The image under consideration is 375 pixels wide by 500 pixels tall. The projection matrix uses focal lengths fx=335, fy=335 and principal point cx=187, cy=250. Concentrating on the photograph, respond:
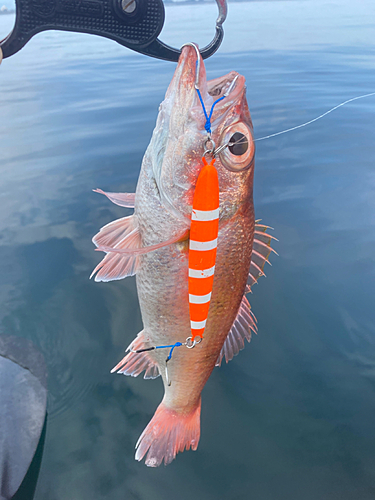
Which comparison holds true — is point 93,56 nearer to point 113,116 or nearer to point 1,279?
point 113,116

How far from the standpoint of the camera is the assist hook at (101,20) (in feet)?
6.47

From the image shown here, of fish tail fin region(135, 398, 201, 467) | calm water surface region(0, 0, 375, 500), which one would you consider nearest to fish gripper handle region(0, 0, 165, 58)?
fish tail fin region(135, 398, 201, 467)

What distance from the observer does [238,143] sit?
1859 mm

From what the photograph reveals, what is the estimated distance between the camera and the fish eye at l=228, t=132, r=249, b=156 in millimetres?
1862

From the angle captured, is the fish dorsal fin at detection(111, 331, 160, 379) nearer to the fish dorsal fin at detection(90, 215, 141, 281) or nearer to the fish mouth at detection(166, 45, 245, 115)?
the fish dorsal fin at detection(90, 215, 141, 281)

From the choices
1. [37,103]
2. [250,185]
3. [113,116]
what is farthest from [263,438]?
[37,103]

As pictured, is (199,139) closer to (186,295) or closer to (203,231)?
(203,231)

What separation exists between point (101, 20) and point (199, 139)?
1.01 meters

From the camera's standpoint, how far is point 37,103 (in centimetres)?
1056

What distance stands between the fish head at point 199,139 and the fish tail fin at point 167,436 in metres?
1.55

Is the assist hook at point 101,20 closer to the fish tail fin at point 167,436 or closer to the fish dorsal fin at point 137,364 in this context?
the fish dorsal fin at point 137,364

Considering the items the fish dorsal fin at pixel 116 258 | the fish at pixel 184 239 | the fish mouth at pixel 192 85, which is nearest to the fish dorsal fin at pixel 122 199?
the fish at pixel 184 239

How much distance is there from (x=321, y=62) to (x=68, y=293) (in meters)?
15.8

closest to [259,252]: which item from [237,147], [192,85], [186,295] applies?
[186,295]
